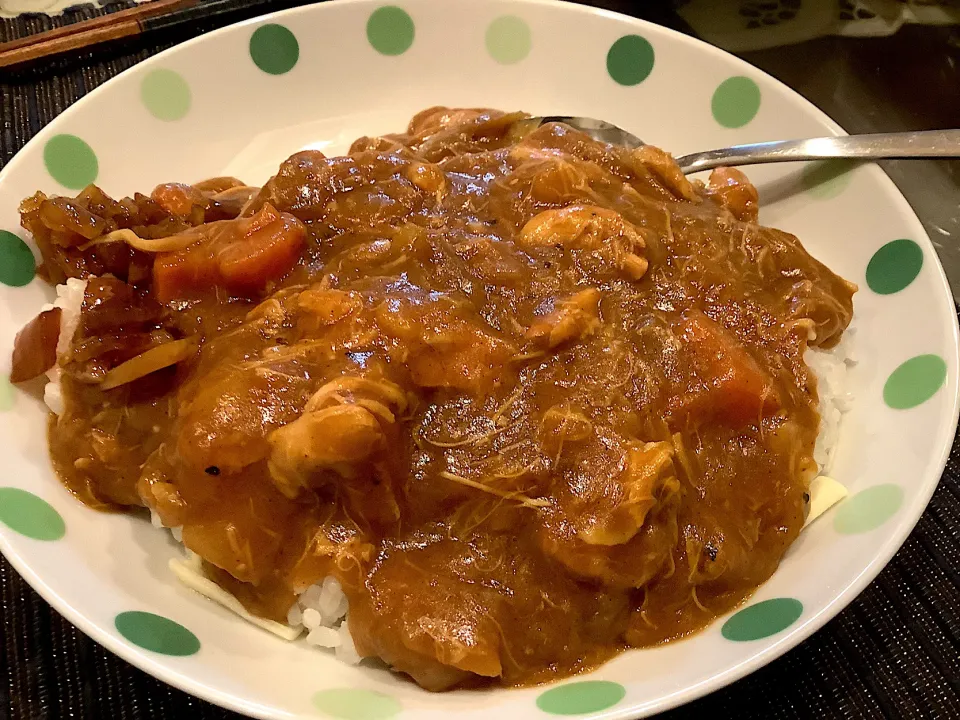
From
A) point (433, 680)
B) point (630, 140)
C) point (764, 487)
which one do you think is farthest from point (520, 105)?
point (433, 680)

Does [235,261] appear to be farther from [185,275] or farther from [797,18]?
[797,18]

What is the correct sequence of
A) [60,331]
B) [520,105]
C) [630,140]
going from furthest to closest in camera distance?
[520,105] < [630,140] < [60,331]

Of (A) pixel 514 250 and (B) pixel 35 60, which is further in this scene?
(B) pixel 35 60

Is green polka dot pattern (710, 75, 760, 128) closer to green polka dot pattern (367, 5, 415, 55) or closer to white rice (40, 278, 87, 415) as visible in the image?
green polka dot pattern (367, 5, 415, 55)

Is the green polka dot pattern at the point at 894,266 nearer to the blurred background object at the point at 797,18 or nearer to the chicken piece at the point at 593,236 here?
the chicken piece at the point at 593,236

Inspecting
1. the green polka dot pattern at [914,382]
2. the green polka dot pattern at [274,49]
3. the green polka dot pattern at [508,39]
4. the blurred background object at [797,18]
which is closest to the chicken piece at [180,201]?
the green polka dot pattern at [274,49]

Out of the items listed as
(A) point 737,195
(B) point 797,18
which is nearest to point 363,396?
(A) point 737,195

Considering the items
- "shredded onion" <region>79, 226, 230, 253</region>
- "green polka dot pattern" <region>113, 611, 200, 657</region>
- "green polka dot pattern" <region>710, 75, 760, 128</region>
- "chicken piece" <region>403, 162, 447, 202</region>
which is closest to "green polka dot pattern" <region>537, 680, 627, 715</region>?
"green polka dot pattern" <region>113, 611, 200, 657</region>

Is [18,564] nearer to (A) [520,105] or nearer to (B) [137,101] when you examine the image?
(B) [137,101]
